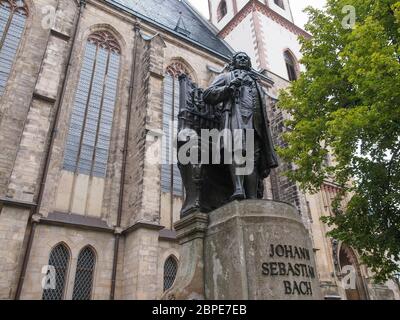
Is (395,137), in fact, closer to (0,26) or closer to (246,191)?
(246,191)

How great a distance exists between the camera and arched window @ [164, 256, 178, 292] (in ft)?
37.1

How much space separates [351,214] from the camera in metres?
7.96

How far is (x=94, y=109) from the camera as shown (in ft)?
42.1

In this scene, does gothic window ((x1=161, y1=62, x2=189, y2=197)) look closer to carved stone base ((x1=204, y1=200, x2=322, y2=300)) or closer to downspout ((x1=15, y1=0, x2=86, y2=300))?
downspout ((x1=15, y1=0, x2=86, y2=300))

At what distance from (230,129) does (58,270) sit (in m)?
7.97

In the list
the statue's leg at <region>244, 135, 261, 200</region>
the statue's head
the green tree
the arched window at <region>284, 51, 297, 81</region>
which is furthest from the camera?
the arched window at <region>284, 51, 297, 81</region>

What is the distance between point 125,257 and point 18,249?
3.26 metres

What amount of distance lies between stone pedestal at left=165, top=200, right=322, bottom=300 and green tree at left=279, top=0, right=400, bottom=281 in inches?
176

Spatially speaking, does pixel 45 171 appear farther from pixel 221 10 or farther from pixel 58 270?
pixel 221 10

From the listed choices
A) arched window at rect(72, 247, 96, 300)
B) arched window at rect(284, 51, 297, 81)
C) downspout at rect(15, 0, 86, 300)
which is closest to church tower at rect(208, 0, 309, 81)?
arched window at rect(284, 51, 297, 81)

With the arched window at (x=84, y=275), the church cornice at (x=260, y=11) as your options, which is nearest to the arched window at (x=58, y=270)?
the arched window at (x=84, y=275)

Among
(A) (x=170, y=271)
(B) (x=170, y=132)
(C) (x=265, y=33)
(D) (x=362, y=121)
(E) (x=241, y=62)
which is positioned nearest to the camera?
(E) (x=241, y=62)

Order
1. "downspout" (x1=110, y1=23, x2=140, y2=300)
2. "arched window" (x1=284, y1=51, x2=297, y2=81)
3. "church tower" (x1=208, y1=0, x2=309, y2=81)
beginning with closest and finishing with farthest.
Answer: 1. "downspout" (x1=110, y1=23, x2=140, y2=300)
2. "church tower" (x1=208, y1=0, x2=309, y2=81)
3. "arched window" (x1=284, y1=51, x2=297, y2=81)

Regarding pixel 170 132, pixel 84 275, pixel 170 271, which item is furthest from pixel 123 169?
pixel 170 271
